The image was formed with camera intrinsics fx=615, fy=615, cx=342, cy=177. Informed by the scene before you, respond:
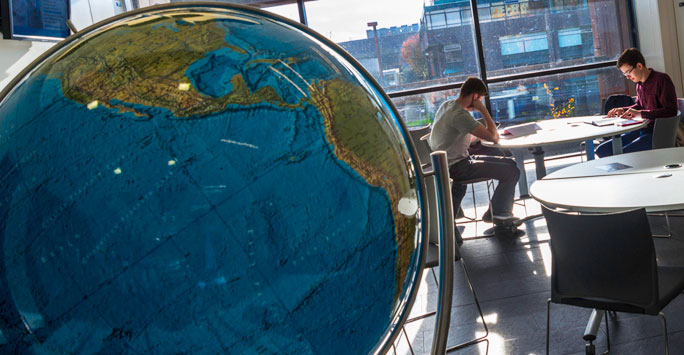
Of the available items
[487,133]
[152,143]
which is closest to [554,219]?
[152,143]

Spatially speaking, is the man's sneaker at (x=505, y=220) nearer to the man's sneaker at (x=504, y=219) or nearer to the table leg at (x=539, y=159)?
the man's sneaker at (x=504, y=219)

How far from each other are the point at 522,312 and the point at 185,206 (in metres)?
3.22

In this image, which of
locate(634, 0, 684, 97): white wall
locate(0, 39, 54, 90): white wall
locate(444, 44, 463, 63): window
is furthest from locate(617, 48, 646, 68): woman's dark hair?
locate(0, 39, 54, 90): white wall

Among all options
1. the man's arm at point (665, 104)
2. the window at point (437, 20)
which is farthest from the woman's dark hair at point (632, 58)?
the window at point (437, 20)

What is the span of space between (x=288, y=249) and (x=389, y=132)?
0.25m

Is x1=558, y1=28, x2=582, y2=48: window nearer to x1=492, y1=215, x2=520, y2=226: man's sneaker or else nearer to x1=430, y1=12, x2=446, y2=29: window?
x1=430, y1=12, x2=446, y2=29: window

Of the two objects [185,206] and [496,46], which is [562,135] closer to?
[496,46]

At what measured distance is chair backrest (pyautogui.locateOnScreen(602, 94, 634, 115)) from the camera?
6.21 m

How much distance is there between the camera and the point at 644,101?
5645 millimetres

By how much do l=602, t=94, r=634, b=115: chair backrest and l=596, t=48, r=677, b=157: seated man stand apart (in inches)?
17.4

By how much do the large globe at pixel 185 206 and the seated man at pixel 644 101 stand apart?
206 inches

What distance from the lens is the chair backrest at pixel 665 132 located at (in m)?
4.93

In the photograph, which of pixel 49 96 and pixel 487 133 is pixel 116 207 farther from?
pixel 487 133

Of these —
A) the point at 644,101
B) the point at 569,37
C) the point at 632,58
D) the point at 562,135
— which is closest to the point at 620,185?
the point at 562,135
